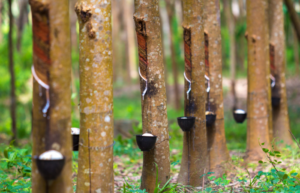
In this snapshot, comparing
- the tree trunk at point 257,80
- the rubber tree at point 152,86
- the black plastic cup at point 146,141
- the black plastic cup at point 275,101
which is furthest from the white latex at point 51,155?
the black plastic cup at point 275,101

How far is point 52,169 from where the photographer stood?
1.89 m

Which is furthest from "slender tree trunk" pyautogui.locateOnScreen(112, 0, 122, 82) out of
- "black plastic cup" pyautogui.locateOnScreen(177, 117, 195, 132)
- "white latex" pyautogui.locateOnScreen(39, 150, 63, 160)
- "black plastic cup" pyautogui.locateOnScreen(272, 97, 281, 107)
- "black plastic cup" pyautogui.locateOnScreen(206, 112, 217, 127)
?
"white latex" pyautogui.locateOnScreen(39, 150, 63, 160)

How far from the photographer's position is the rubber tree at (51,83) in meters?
1.96

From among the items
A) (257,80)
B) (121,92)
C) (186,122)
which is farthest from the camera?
(121,92)

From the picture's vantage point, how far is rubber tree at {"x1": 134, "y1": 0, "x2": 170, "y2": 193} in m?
3.00

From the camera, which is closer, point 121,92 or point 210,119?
point 210,119

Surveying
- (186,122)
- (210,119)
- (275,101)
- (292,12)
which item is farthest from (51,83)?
(292,12)

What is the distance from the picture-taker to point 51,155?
6.22 ft

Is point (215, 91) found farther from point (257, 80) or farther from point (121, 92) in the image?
point (121, 92)

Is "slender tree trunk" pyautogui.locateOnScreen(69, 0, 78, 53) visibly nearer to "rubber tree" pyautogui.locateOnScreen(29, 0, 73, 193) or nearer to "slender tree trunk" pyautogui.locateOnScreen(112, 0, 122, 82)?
"slender tree trunk" pyautogui.locateOnScreen(112, 0, 122, 82)

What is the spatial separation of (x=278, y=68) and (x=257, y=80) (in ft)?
3.86

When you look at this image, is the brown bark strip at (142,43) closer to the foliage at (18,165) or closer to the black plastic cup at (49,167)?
the black plastic cup at (49,167)

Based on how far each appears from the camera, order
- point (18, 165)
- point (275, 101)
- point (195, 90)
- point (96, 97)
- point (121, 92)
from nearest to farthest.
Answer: point (96, 97) → point (195, 90) → point (18, 165) → point (275, 101) → point (121, 92)

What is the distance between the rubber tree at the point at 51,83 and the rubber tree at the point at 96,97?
1.27 feet
